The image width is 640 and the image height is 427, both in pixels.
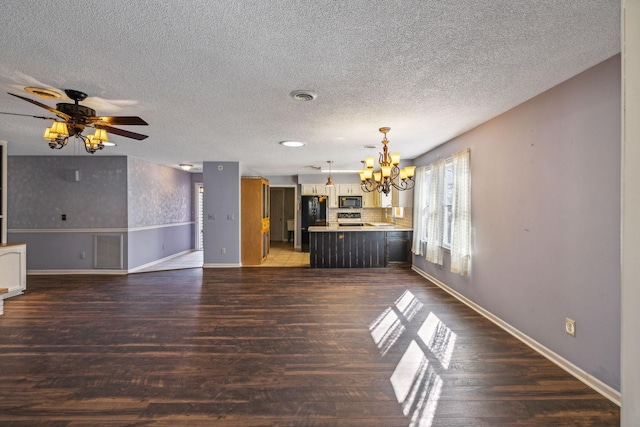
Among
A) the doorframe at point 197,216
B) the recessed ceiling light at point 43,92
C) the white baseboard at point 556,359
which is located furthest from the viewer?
the doorframe at point 197,216

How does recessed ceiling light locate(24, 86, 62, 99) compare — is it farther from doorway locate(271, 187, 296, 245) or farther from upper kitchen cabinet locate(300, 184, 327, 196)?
doorway locate(271, 187, 296, 245)

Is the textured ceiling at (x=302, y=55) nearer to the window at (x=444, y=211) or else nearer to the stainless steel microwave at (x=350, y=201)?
the window at (x=444, y=211)

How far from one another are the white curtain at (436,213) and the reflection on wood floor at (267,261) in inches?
117

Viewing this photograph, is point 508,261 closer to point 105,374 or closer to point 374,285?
point 374,285

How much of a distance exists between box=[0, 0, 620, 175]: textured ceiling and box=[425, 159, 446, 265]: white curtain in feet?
4.45

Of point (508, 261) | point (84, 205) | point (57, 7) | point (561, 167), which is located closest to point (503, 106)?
point (561, 167)

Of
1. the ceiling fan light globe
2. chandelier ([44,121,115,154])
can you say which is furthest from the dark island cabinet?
the ceiling fan light globe

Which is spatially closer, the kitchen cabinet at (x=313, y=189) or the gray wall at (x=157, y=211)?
the gray wall at (x=157, y=211)

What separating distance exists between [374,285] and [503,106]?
10.6 feet

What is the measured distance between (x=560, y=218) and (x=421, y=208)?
10.5 feet

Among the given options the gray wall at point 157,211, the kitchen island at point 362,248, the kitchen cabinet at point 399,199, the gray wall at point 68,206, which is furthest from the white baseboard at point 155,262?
the kitchen cabinet at point 399,199

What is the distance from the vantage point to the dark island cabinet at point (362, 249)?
21.0 feet

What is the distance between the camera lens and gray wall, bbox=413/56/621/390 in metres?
2.01

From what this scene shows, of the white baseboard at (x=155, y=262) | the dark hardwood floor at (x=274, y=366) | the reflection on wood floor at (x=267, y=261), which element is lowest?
the dark hardwood floor at (x=274, y=366)
